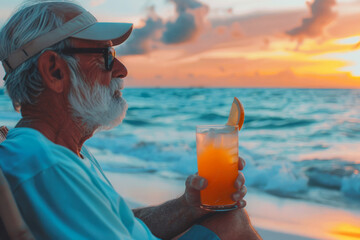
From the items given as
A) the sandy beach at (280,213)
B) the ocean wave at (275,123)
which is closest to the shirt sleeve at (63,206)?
the sandy beach at (280,213)

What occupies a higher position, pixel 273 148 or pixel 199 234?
pixel 199 234

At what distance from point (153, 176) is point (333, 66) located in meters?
19.7

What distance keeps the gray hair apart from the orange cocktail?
0.77 meters

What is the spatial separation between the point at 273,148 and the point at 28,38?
960cm

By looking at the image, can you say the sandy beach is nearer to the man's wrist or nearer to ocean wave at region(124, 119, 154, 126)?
the man's wrist

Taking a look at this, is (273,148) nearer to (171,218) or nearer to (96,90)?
(171,218)

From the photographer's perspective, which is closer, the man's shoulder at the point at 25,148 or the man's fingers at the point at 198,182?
the man's shoulder at the point at 25,148

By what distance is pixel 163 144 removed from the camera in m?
10.8

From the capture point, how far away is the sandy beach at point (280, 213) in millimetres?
3883

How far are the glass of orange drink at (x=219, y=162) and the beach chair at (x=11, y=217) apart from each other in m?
0.89

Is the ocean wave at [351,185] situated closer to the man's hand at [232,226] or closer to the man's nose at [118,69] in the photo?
the man's hand at [232,226]

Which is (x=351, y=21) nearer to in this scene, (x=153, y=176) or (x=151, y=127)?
(x=151, y=127)

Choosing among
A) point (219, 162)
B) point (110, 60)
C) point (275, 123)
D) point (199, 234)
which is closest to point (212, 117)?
point (275, 123)

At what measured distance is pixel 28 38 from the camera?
1509 millimetres
